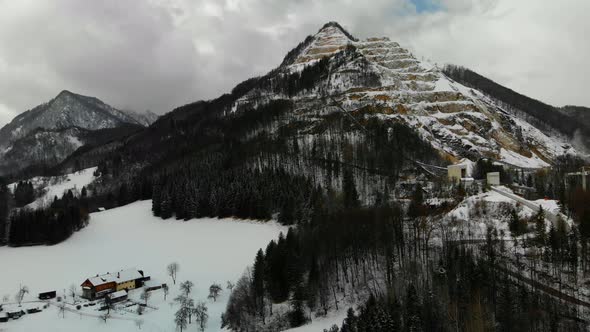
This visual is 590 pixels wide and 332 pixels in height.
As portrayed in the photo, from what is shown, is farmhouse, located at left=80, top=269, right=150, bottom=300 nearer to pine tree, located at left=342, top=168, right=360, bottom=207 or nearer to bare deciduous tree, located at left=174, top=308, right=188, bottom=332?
bare deciduous tree, located at left=174, top=308, right=188, bottom=332

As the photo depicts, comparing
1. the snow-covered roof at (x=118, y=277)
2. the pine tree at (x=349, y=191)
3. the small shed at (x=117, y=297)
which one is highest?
the pine tree at (x=349, y=191)

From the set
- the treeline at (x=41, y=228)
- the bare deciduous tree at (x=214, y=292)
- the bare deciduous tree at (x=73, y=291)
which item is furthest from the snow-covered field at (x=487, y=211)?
the treeline at (x=41, y=228)

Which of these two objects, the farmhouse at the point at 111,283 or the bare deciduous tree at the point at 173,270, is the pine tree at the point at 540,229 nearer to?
the bare deciduous tree at the point at 173,270

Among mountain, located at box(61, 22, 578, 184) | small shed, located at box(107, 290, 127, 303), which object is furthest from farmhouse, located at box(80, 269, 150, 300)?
mountain, located at box(61, 22, 578, 184)

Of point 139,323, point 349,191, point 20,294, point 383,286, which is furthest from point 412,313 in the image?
point 20,294

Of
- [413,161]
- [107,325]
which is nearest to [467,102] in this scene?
[413,161]
